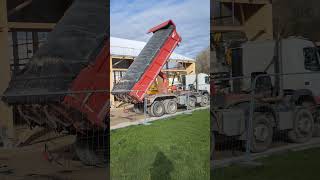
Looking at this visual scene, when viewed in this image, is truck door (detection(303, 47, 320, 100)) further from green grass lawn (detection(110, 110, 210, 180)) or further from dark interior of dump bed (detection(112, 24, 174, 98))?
dark interior of dump bed (detection(112, 24, 174, 98))

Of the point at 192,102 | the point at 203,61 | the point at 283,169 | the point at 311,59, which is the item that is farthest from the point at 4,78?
the point at 311,59

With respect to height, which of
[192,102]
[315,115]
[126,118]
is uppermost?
[192,102]

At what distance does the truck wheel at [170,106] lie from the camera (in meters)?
3.96

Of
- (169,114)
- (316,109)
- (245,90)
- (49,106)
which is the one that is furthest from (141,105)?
(316,109)

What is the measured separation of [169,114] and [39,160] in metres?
1.70

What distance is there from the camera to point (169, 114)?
3.95 m

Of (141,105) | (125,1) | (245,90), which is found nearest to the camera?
(125,1)

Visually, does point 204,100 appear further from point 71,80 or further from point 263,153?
point 263,153

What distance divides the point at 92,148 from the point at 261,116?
2.10m

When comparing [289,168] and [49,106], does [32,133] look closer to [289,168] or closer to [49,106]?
[49,106]

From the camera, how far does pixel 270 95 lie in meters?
5.52

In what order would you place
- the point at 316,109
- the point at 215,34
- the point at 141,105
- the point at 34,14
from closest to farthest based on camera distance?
the point at 141,105 → the point at 215,34 → the point at 34,14 → the point at 316,109

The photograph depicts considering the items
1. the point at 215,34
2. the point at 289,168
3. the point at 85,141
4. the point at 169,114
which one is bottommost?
the point at 289,168

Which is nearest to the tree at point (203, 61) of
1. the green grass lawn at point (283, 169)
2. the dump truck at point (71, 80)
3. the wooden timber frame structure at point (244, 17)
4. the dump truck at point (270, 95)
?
the wooden timber frame structure at point (244, 17)
